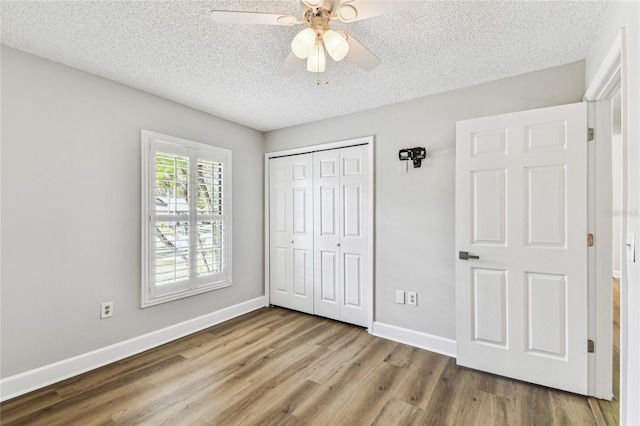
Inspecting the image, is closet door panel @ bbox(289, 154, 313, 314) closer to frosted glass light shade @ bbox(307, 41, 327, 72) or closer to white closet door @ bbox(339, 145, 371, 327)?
white closet door @ bbox(339, 145, 371, 327)

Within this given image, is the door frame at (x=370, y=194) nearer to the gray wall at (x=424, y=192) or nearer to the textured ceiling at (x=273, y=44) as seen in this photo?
the gray wall at (x=424, y=192)

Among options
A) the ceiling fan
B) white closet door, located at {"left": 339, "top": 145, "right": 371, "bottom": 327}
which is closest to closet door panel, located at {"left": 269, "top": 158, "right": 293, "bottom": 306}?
white closet door, located at {"left": 339, "top": 145, "right": 371, "bottom": 327}

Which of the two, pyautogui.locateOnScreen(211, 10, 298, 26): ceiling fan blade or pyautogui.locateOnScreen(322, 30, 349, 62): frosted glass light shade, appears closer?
pyautogui.locateOnScreen(211, 10, 298, 26): ceiling fan blade

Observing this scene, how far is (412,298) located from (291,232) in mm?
1713

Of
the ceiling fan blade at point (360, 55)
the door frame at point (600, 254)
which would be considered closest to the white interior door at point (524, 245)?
the door frame at point (600, 254)

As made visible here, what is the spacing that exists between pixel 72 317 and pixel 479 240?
3320mm

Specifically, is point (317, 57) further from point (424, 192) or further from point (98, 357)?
point (98, 357)

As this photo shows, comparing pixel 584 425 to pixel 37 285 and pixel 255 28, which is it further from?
pixel 37 285

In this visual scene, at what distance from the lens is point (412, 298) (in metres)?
2.93

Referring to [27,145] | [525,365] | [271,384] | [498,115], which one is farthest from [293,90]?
[525,365]

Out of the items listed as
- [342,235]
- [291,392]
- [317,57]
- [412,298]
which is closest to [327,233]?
[342,235]

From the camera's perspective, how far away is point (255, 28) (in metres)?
1.85

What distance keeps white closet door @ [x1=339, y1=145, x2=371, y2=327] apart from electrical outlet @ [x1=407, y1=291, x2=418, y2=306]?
1.42ft

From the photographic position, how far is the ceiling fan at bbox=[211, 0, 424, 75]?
4.36 ft
